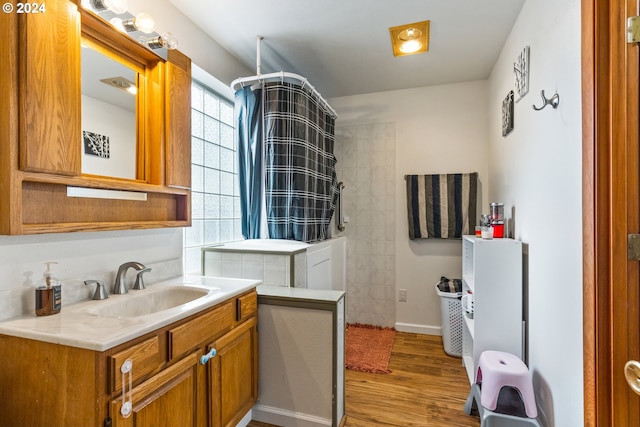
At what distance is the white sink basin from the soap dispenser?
0.36 ft

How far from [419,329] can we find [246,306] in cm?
212

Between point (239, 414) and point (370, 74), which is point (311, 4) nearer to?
point (370, 74)

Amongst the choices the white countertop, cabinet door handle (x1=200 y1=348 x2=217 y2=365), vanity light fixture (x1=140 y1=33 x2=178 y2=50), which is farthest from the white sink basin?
vanity light fixture (x1=140 y1=33 x2=178 y2=50)

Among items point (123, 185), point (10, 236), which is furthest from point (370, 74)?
point (10, 236)

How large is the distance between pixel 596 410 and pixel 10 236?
1959mm

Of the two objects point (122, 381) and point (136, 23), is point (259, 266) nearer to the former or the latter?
point (122, 381)

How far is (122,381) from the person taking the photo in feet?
3.19

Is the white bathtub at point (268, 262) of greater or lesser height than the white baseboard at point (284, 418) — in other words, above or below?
above

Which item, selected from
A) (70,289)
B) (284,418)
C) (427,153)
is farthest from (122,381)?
(427,153)

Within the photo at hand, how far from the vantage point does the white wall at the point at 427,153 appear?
2957 mm

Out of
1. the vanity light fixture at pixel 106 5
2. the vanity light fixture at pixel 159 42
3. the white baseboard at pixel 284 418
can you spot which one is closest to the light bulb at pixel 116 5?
the vanity light fixture at pixel 106 5

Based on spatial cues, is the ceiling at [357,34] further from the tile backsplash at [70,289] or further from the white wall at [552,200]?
the tile backsplash at [70,289]

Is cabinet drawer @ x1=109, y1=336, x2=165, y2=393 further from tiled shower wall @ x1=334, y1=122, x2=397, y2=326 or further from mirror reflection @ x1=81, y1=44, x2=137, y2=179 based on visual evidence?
tiled shower wall @ x1=334, y1=122, x2=397, y2=326

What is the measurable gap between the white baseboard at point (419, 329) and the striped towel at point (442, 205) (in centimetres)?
89
